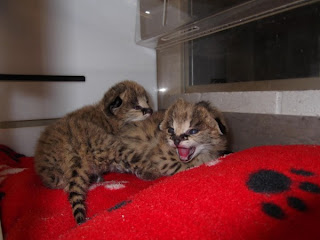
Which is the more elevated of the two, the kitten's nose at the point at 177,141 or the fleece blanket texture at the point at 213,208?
the kitten's nose at the point at 177,141

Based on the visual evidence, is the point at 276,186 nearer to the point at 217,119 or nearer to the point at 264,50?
the point at 217,119

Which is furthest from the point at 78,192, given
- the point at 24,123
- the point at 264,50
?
the point at 264,50

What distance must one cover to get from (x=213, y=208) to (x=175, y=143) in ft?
1.85

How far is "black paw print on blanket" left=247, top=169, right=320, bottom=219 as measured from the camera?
0.61m

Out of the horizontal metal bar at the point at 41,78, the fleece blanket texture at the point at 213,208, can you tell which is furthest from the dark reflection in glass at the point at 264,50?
the horizontal metal bar at the point at 41,78

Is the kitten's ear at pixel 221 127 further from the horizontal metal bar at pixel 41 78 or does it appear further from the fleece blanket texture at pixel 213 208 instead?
the horizontal metal bar at pixel 41 78

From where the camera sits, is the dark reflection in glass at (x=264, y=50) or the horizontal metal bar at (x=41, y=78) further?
→ the horizontal metal bar at (x=41, y=78)

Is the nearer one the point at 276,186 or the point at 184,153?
the point at 276,186

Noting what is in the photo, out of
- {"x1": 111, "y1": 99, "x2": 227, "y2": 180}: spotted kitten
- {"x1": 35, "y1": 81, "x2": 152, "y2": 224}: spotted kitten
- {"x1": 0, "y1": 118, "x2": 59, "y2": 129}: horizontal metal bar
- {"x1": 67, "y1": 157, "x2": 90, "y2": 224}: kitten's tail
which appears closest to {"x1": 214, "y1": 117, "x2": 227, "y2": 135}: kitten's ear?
{"x1": 111, "y1": 99, "x2": 227, "y2": 180}: spotted kitten

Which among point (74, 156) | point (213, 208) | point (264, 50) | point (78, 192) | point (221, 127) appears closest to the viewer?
point (213, 208)

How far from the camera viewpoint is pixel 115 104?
156cm

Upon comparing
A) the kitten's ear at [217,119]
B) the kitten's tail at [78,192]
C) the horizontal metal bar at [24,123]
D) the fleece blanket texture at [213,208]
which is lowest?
the kitten's tail at [78,192]

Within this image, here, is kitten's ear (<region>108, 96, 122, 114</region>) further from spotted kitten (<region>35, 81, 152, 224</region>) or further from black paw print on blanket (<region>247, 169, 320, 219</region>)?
black paw print on blanket (<region>247, 169, 320, 219</region>)

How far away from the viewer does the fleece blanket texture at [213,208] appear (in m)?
0.56
